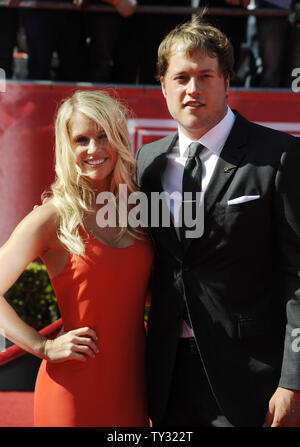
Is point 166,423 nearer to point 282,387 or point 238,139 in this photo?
point 282,387

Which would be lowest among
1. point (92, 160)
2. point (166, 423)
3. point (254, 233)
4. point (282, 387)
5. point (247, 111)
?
point (166, 423)

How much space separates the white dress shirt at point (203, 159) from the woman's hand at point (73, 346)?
312 mm

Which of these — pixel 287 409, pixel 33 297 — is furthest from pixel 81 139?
pixel 33 297

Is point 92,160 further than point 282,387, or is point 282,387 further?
point 92,160

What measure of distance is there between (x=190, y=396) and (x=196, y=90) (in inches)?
41.0

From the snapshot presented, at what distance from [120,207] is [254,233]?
50 centimetres

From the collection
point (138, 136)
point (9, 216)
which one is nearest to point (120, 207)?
point (138, 136)

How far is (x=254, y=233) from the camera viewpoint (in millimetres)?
1825

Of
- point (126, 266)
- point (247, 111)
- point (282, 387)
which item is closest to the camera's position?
point (282, 387)

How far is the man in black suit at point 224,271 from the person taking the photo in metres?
1.80

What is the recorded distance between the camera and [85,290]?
188 cm

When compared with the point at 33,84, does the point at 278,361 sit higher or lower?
lower

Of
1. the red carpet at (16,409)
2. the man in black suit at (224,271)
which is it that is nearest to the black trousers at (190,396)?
the man in black suit at (224,271)

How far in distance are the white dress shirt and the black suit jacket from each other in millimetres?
45
